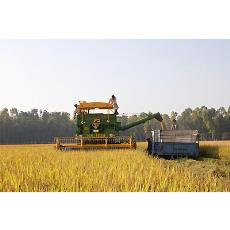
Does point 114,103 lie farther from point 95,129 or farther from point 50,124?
point 50,124

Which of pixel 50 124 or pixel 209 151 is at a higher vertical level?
pixel 50 124

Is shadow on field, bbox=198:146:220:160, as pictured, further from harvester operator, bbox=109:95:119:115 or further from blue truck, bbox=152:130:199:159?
harvester operator, bbox=109:95:119:115

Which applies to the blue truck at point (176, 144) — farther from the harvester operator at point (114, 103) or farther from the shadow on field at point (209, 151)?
the shadow on field at point (209, 151)

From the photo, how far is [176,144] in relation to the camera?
16.1 meters

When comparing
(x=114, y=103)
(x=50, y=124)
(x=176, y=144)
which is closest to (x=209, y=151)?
(x=176, y=144)

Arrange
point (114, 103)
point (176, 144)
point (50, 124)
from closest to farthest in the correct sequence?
point (176, 144) < point (114, 103) < point (50, 124)

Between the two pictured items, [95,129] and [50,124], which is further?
[50,124]

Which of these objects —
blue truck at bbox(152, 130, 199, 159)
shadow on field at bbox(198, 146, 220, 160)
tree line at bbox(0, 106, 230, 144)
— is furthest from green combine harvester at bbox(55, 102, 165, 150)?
tree line at bbox(0, 106, 230, 144)

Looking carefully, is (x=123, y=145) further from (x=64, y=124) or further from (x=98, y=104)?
(x=64, y=124)

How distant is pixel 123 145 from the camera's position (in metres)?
17.8

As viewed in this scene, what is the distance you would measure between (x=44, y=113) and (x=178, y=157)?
A: 94.5 feet

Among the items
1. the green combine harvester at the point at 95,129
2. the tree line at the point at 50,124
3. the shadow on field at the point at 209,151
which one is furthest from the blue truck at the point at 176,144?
the tree line at the point at 50,124

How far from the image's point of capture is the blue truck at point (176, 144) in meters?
16.1
